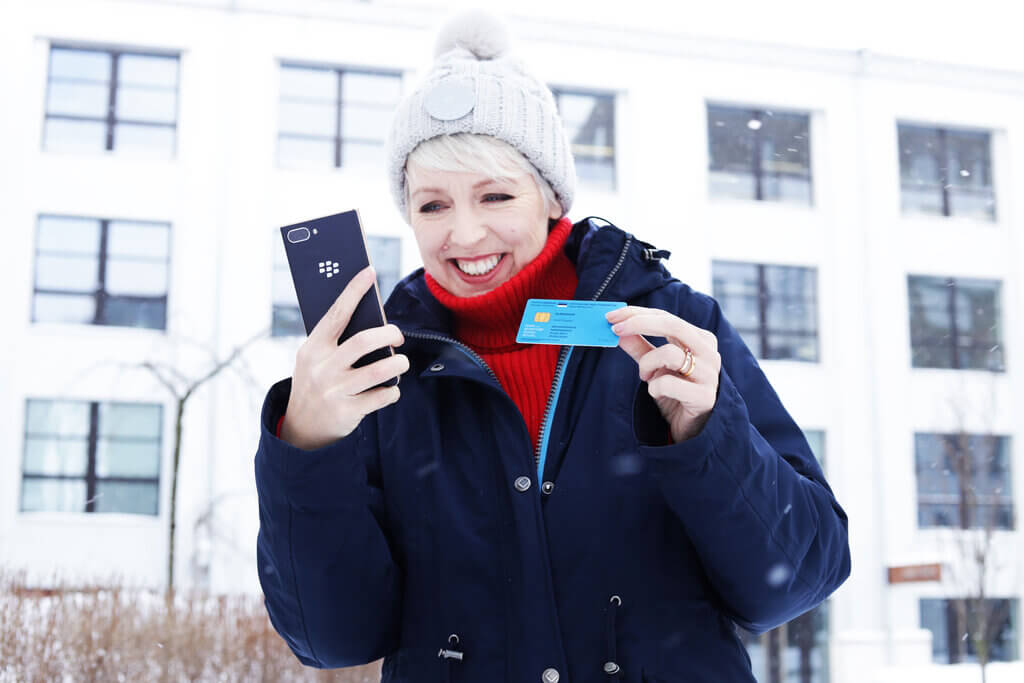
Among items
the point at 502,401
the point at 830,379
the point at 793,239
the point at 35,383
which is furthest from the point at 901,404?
the point at 502,401

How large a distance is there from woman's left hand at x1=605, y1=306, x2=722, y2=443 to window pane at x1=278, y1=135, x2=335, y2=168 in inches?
316

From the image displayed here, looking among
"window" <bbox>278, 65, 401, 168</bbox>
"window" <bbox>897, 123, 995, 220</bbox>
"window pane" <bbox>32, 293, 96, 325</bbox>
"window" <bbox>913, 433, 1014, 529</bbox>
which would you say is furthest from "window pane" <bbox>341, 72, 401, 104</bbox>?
"window" <bbox>913, 433, 1014, 529</bbox>

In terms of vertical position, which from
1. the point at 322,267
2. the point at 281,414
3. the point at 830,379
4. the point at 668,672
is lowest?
the point at 668,672

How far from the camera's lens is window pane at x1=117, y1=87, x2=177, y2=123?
8219 millimetres

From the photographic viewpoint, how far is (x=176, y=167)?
8.03 metres

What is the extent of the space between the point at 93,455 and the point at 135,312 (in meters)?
1.23

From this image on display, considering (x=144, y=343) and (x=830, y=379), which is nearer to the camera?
(x=144, y=343)

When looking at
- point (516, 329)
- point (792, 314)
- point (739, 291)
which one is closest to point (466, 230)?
point (516, 329)

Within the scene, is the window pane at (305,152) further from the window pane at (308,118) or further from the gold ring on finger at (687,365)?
the gold ring on finger at (687,365)

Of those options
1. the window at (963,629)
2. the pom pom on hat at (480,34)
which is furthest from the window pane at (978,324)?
the pom pom on hat at (480,34)

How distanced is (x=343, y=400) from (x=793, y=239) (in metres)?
9.47

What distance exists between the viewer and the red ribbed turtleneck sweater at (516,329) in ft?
3.73

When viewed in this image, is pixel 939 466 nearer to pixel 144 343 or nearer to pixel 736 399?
pixel 144 343

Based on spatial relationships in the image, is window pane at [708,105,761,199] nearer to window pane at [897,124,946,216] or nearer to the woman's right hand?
window pane at [897,124,946,216]
